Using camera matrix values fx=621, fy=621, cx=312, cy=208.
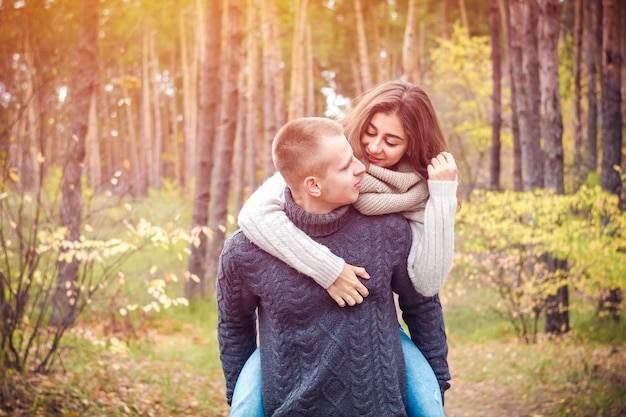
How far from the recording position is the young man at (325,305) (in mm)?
2391

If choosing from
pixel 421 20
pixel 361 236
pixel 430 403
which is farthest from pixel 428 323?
pixel 421 20

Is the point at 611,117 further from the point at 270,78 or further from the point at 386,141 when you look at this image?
the point at 270,78

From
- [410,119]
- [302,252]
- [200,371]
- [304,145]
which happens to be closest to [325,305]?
[302,252]

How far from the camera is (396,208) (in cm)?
251

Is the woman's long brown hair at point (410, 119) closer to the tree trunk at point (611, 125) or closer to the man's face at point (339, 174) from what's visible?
the man's face at point (339, 174)

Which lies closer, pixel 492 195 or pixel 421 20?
pixel 492 195

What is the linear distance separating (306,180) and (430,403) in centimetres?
102

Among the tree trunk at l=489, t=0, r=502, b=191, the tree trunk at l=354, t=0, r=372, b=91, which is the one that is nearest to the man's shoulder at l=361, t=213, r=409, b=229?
the tree trunk at l=489, t=0, r=502, b=191

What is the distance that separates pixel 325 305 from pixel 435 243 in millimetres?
498

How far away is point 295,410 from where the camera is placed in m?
2.43

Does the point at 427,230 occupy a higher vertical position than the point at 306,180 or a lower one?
lower

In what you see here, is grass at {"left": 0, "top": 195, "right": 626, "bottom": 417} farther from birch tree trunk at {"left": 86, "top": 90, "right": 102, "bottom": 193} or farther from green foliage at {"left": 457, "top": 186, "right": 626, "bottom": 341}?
green foliage at {"left": 457, "top": 186, "right": 626, "bottom": 341}

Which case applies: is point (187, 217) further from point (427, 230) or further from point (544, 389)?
point (427, 230)

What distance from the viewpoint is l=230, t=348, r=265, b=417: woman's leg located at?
2.50 metres
